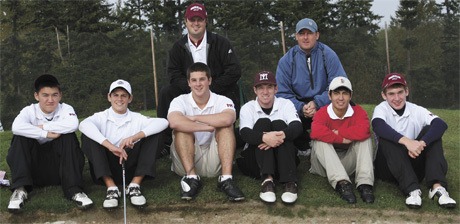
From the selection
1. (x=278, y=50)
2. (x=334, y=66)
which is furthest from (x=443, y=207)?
(x=278, y=50)

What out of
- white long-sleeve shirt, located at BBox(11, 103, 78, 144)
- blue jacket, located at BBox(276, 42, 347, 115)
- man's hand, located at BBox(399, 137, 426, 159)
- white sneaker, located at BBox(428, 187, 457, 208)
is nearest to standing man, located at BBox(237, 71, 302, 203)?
blue jacket, located at BBox(276, 42, 347, 115)

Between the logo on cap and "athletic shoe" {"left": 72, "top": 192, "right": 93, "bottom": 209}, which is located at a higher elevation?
the logo on cap

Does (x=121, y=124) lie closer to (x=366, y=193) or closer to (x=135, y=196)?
(x=135, y=196)

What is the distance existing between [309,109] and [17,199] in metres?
3.20

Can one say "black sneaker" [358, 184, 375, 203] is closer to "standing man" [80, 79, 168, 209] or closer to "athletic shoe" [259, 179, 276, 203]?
"athletic shoe" [259, 179, 276, 203]

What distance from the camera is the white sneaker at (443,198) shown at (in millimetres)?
4406

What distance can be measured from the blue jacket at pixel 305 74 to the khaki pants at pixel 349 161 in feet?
3.22

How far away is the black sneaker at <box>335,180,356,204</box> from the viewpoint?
4535 mm

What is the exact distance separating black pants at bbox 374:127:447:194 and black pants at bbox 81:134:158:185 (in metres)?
2.33

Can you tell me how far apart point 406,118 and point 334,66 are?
1188 mm

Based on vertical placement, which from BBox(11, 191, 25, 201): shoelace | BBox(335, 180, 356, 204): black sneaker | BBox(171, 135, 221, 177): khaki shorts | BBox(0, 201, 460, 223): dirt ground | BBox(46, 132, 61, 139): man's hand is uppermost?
BBox(46, 132, 61, 139): man's hand

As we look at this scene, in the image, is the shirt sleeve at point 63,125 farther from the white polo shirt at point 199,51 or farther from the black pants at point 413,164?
the black pants at point 413,164

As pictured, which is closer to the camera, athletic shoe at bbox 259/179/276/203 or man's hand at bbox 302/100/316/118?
athletic shoe at bbox 259/179/276/203

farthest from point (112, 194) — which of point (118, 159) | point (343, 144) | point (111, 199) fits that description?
point (343, 144)
